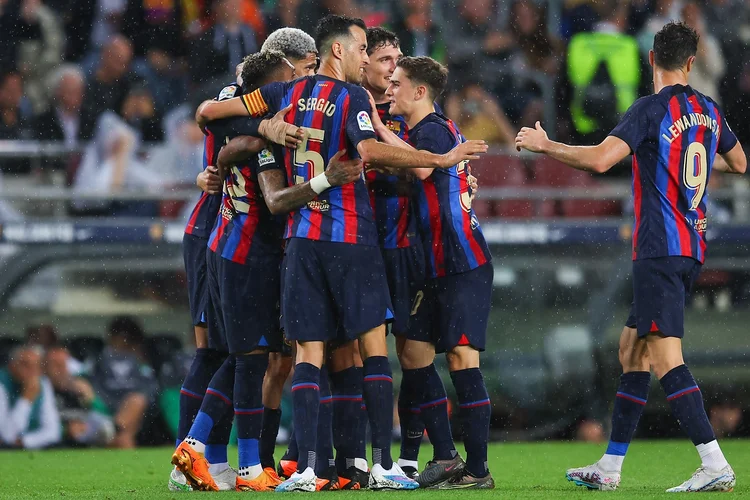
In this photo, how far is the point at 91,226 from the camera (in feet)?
33.8

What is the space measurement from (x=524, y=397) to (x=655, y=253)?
5274mm

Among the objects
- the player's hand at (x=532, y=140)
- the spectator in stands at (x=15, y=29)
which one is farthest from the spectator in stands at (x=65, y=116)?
the player's hand at (x=532, y=140)

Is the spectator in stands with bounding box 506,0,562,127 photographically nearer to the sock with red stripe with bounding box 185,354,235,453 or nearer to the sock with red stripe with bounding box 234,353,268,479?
the sock with red stripe with bounding box 185,354,235,453

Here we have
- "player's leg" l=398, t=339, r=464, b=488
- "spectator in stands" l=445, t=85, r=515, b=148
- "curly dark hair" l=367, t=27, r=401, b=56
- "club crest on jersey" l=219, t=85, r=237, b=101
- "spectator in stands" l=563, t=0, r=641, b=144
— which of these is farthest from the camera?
"spectator in stands" l=563, t=0, r=641, b=144

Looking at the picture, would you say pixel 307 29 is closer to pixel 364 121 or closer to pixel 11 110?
pixel 11 110

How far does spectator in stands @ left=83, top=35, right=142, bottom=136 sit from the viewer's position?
12.1 m

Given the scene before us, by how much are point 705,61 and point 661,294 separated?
778cm

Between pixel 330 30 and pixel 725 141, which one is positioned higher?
pixel 330 30

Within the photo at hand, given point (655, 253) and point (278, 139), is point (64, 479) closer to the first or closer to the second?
point (278, 139)

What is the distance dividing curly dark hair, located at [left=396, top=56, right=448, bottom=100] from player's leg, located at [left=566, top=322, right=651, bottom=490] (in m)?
1.58

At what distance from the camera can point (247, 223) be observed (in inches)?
246

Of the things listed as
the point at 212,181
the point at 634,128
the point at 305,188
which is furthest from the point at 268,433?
the point at 634,128

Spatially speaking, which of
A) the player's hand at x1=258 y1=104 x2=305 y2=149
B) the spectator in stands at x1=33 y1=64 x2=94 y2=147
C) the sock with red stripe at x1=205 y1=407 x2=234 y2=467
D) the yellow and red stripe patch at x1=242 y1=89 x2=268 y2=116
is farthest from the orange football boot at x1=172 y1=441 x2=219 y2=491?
the spectator in stands at x1=33 y1=64 x2=94 y2=147

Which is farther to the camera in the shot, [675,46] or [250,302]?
[250,302]
